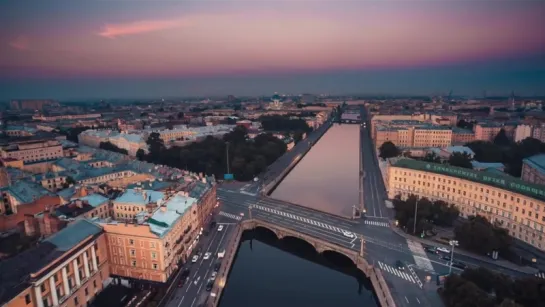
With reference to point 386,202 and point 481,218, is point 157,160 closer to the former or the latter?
point 386,202

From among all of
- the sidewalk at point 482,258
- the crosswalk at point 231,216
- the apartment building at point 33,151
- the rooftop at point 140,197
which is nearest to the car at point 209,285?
the rooftop at point 140,197

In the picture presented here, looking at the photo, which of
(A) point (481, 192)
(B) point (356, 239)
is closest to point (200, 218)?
(B) point (356, 239)

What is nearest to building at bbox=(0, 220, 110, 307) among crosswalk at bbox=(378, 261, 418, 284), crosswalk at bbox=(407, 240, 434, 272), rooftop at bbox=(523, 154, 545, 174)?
crosswalk at bbox=(378, 261, 418, 284)

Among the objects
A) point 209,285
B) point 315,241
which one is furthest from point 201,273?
point 315,241

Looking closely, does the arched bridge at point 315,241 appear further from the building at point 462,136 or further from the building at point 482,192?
the building at point 462,136

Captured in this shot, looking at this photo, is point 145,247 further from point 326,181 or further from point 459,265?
point 326,181
